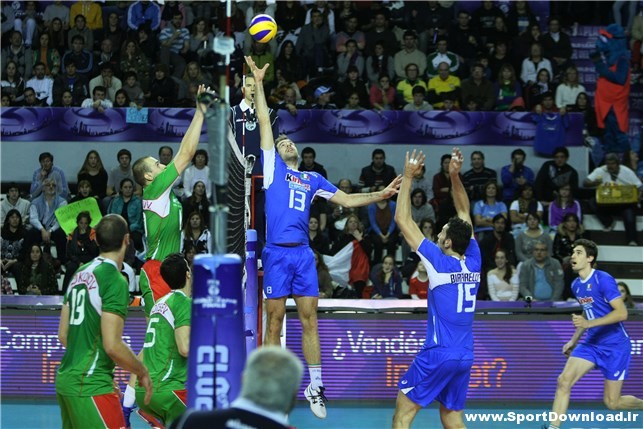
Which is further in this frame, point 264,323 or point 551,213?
point 551,213

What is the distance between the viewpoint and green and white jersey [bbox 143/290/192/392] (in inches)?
371

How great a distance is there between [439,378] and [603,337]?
10.7ft

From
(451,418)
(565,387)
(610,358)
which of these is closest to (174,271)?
(451,418)

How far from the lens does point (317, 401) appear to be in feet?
39.8

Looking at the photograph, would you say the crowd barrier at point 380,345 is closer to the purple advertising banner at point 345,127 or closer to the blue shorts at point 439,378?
the blue shorts at point 439,378

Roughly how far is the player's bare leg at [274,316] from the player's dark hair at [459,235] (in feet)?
8.60

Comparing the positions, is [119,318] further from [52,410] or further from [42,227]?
[42,227]

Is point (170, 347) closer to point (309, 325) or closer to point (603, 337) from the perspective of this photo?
point (309, 325)

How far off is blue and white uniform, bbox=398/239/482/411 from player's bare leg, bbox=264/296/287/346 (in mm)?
2371

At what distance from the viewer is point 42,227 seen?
1945 centimetres

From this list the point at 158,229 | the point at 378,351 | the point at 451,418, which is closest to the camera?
the point at 451,418

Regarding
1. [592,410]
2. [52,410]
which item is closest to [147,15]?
[52,410]

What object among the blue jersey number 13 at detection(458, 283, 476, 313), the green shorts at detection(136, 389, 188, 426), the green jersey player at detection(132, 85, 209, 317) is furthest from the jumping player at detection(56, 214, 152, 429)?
the blue jersey number 13 at detection(458, 283, 476, 313)

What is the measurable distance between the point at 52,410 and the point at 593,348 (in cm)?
714
